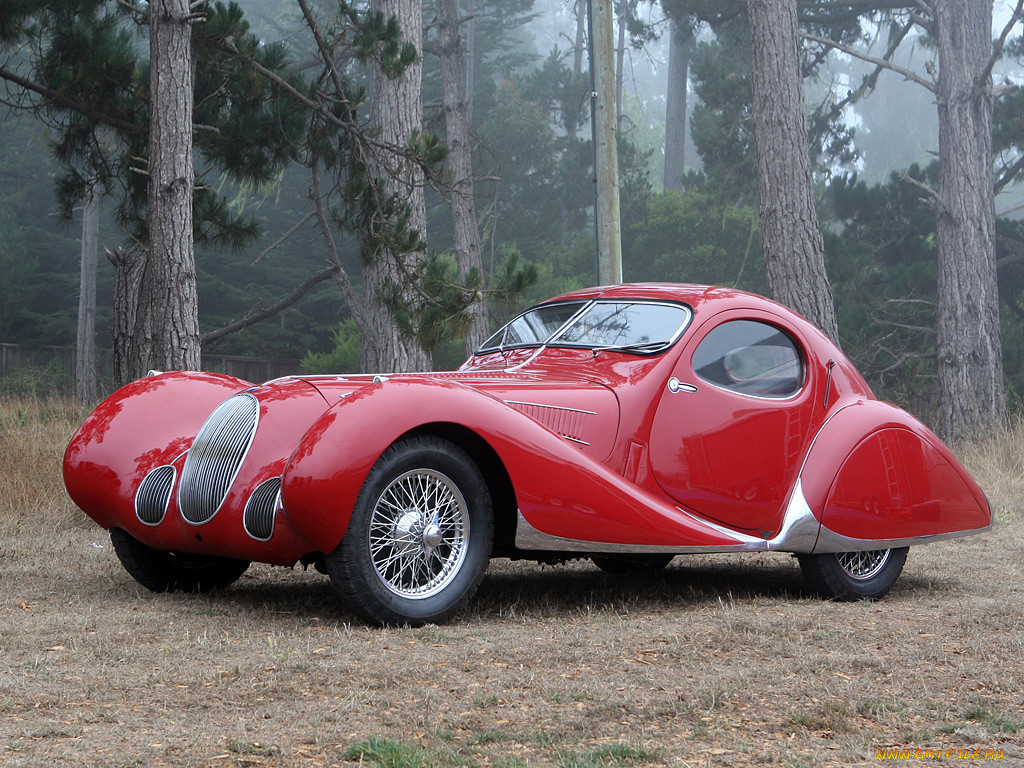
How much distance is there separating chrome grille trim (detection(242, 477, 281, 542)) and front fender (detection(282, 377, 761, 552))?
0.85 feet

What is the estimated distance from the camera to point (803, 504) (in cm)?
624

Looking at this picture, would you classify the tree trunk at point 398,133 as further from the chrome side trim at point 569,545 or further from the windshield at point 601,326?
the chrome side trim at point 569,545

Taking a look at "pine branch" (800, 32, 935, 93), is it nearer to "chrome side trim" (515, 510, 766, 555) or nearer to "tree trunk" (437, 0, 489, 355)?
"tree trunk" (437, 0, 489, 355)

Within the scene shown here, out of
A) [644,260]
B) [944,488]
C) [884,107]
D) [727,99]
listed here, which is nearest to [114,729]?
[944,488]

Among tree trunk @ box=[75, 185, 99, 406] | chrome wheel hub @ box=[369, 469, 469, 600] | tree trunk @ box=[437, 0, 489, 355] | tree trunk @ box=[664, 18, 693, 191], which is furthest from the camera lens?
tree trunk @ box=[664, 18, 693, 191]

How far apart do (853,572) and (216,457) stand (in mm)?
3734

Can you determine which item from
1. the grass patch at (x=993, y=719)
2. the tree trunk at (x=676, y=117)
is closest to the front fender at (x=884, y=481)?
the grass patch at (x=993, y=719)

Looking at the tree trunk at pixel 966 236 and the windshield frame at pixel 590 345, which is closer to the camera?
the windshield frame at pixel 590 345

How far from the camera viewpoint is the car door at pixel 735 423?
19.6 ft

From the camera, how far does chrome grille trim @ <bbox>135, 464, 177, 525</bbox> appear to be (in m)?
5.60

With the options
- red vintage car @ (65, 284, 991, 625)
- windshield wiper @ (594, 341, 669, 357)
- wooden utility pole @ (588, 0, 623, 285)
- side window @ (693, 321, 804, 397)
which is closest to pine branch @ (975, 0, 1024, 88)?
wooden utility pole @ (588, 0, 623, 285)

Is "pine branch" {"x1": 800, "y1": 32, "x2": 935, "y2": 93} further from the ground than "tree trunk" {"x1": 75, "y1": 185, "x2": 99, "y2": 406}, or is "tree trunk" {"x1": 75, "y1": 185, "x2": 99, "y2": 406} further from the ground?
"pine branch" {"x1": 800, "y1": 32, "x2": 935, "y2": 93}

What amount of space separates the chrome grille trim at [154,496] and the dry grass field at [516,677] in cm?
46

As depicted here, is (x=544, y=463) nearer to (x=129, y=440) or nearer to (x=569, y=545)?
(x=569, y=545)
